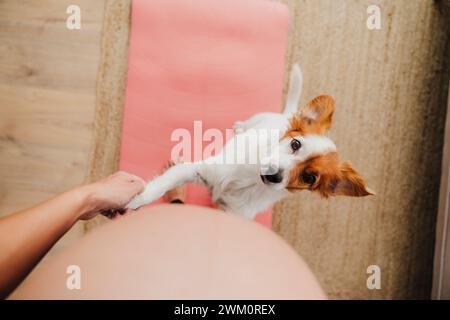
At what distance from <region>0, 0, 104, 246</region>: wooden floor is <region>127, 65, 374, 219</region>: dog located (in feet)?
1.27

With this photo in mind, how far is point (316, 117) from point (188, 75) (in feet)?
1.73

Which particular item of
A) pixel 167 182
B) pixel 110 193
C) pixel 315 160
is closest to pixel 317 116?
pixel 315 160

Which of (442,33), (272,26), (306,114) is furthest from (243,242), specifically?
(442,33)

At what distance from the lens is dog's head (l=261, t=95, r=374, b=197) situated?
41.5 inches

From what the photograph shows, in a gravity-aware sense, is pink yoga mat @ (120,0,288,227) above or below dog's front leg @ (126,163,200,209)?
above

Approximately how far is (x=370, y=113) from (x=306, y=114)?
0.57 meters

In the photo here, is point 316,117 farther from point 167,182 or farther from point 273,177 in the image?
point 167,182

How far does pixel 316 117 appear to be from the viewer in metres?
1.08

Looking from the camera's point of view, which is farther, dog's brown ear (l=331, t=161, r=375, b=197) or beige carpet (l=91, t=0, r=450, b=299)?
beige carpet (l=91, t=0, r=450, b=299)

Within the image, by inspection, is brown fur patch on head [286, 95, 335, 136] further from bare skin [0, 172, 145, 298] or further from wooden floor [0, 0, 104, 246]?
wooden floor [0, 0, 104, 246]

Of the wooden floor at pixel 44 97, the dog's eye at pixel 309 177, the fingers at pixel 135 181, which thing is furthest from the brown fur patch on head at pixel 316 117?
the wooden floor at pixel 44 97

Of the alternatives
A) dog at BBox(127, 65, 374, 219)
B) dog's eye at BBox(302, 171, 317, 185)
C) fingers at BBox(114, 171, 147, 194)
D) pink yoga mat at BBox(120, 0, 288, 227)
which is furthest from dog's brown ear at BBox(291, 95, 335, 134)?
fingers at BBox(114, 171, 147, 194)

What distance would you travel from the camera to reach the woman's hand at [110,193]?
1.06m
